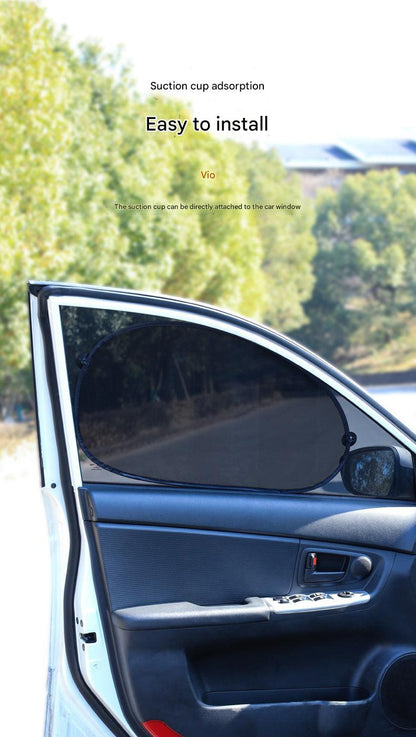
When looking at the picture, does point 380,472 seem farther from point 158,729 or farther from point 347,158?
point 347,158

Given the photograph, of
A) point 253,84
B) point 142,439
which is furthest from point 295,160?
point 142,439

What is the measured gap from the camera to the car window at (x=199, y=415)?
2.35 metres

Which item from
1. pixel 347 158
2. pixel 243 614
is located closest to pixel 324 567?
pixel 243 614

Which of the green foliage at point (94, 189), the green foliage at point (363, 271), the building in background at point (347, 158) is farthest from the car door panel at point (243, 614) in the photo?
the building in background at point (347, 158)

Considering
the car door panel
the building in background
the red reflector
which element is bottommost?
the red reflector

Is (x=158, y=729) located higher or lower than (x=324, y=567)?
lower

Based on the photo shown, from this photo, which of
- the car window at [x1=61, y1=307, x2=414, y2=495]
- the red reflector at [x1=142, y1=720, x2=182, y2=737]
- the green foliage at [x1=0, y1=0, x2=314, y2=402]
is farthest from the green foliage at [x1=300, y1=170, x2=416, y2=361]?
the red reflector at [x1=142, y1=720, x2=182, y2=737]

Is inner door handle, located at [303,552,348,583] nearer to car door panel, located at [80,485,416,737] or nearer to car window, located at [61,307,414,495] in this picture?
car door panel, located at [80,485,416,737]

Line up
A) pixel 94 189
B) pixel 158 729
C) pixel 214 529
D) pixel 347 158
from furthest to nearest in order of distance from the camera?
1. pixel 347 158
2. pixel 94 189
3. pixel 214 529
4. pixel 158 729

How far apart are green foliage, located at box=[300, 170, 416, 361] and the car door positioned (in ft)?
126

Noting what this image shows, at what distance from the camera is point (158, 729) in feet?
7.11

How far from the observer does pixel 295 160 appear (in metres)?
58.5

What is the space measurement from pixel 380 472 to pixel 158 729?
0.90m

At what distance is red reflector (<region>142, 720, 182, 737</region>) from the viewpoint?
216 cm
